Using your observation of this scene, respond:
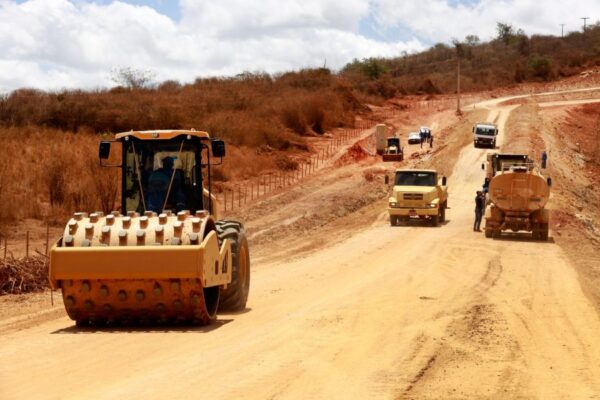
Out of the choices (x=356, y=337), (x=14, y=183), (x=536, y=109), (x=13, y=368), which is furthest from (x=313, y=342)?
(x=536, y=109)

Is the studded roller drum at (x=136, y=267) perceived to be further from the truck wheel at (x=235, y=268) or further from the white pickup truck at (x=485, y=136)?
the white pickup truck at (x=485, y=136)

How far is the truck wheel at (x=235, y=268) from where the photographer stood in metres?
14.2

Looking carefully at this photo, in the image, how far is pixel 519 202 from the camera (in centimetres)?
3275

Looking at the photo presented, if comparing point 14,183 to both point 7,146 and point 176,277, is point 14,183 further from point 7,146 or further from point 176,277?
point 176,277

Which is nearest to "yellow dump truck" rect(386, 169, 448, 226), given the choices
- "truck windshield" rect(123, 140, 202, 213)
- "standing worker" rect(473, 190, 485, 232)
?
"standing worker" rect(473, 190, 485, 232)

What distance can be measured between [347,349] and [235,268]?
3.30 meters

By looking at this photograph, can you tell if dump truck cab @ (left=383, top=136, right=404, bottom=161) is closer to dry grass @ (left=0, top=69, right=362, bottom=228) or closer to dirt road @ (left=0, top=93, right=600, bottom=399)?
dry grass @ (left=0, top=69, right=362, bottom=228)

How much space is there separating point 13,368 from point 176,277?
259 cm

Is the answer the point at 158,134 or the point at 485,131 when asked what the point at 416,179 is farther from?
the point at 485,131

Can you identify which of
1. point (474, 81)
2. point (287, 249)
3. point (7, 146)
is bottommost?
point (287, 249)

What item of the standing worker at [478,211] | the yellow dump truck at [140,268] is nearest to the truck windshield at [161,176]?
the yellow dump truck at [140,268]

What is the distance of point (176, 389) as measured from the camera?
358 inches

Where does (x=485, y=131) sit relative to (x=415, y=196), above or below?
above

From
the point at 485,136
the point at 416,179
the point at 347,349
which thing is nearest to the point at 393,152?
the point at 485,136
